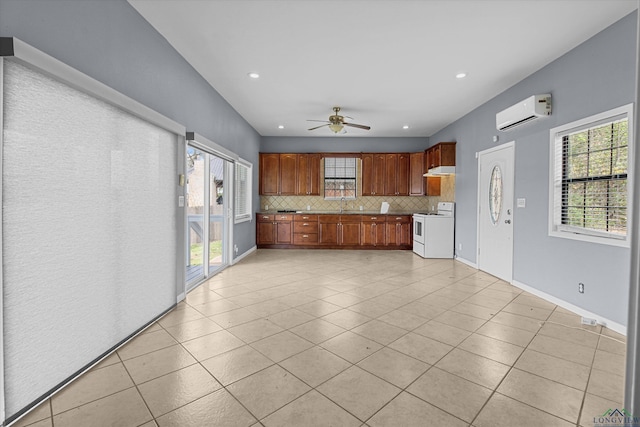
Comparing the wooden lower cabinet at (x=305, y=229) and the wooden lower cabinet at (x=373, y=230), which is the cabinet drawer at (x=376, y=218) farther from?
the wooden lower cabinet at (x=305, y=229)

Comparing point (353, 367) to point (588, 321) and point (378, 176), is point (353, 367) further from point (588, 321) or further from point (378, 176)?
point (378, 176)

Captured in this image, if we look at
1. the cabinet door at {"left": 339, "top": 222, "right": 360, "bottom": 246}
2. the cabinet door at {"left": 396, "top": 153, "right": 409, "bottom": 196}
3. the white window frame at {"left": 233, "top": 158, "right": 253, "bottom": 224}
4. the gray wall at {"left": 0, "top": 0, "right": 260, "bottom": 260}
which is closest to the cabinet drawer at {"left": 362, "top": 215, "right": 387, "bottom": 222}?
the cabinet door at {"left": 339, "top": 222, "right": 360, "bottom": 246}

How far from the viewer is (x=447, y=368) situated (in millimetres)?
2107

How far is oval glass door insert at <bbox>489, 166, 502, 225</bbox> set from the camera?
4641mm

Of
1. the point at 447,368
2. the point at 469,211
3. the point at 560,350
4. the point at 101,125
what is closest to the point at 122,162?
the point at 101,125

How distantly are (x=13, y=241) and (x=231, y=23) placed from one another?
251 centimetres

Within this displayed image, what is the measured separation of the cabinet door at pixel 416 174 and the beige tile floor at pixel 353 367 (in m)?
4.01

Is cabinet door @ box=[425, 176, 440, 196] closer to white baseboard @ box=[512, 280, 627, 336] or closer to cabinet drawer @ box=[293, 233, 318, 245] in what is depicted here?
cabinet drawer @ box=[293, 233, 318, 245]

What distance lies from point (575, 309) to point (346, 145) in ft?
19.2

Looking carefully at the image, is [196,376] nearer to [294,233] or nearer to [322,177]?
[294,233]

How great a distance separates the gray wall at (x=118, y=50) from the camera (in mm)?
1719

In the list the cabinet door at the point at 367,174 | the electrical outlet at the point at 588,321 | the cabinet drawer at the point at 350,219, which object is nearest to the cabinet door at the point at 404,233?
the cabinet drawer at the point at 350,219

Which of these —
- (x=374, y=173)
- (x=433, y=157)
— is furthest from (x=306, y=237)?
(x=433, y=157)

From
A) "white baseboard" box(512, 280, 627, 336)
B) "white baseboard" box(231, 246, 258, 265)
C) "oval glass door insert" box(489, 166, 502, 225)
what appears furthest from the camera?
"white baseboard" box(231, 246, 258, 265)
